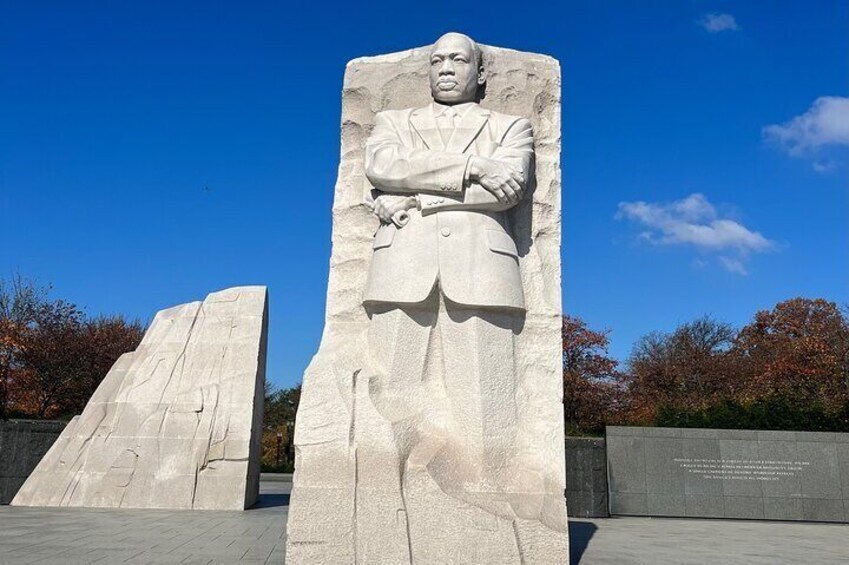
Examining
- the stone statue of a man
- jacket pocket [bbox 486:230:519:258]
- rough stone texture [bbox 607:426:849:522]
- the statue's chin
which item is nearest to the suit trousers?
the stone statue of a man

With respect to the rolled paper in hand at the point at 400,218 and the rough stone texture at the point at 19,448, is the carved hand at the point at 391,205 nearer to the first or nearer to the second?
the rolled paper in hand at the point at 400,218

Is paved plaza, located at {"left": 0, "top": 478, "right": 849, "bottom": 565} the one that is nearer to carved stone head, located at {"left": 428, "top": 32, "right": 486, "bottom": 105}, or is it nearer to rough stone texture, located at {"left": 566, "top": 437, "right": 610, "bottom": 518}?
rough stone texture, located at {"left": 566, "top": 437, "right": 610, "bottom": 518}

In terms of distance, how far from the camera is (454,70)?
5.54 meters

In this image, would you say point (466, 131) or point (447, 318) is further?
point (466, 131)

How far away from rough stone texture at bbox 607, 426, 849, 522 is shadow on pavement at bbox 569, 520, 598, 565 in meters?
3.20

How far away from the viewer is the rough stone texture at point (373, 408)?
14.9ft

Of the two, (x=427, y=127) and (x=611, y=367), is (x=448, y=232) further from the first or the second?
(x=611, y=367)

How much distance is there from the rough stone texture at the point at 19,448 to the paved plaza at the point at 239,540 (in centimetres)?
108

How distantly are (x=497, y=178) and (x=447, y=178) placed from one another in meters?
0.37

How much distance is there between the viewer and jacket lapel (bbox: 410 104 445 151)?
17.7 ft

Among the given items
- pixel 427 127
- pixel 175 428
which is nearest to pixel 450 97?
pixel 427 127

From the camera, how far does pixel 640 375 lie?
34406mm

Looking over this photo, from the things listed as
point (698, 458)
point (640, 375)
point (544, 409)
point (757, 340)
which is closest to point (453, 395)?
point (544, 409)

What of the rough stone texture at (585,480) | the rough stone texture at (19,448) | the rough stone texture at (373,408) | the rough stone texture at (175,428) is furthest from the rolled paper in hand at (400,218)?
the rough stone texture at (19,448)
